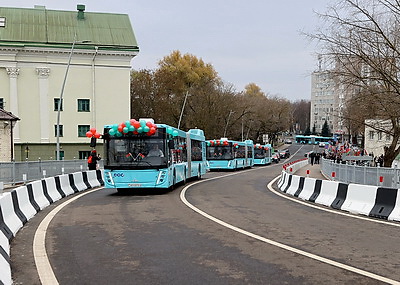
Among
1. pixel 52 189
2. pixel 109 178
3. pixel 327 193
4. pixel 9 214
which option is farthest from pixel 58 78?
pixel 9 214

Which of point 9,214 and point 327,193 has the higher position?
point 9,214

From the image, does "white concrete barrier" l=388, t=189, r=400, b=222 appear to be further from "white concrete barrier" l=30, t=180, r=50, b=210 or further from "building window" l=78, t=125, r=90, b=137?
"building window" l=78, t=125, r=90, b=137

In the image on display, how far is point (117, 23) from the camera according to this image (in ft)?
197

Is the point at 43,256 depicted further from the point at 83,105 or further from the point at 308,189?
the point at 83,105

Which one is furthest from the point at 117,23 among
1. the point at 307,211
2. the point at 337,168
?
the point at 307,211

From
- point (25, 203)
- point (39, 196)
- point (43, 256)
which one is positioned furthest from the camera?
point (39, 196)

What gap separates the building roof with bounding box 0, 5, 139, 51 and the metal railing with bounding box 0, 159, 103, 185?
28.6m

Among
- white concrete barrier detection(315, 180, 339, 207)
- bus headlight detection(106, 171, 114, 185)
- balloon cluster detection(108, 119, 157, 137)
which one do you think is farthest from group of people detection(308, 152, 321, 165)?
bus headlight detection(106, 171, 114, 185)

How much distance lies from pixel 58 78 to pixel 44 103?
10.4 ft

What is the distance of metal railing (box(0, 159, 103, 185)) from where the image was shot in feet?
76.0

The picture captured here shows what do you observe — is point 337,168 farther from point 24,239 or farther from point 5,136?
point 5,136

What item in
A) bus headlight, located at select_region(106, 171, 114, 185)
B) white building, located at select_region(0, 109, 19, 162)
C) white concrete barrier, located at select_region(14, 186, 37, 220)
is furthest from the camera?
white building, located at select_region(0, 109, 19, 162)

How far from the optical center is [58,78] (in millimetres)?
54438

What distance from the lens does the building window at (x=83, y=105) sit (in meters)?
55.8
